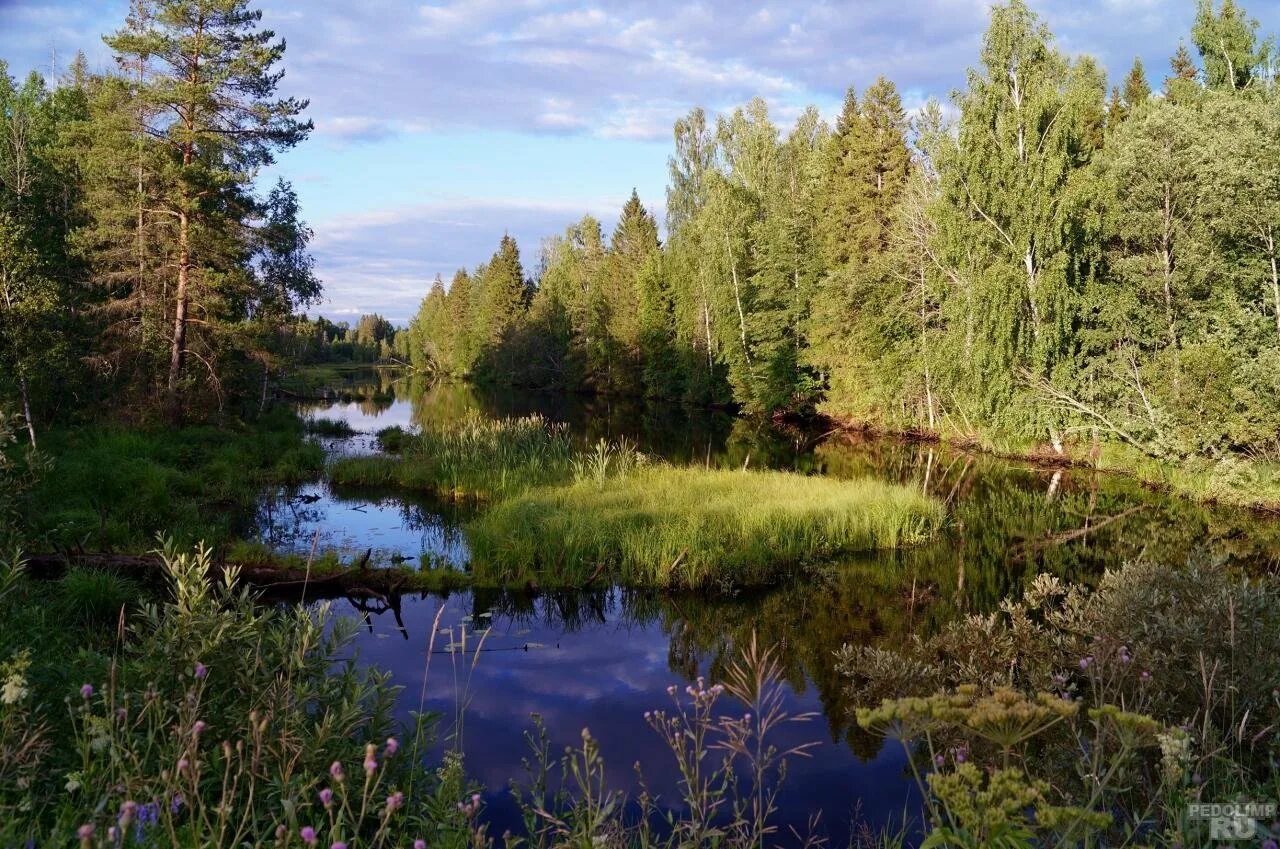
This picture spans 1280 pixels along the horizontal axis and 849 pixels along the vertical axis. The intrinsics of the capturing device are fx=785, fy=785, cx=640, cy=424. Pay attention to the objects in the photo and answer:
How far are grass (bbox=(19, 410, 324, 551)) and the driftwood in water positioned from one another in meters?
0.32

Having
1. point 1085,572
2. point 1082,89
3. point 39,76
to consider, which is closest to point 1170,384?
point 1082,89

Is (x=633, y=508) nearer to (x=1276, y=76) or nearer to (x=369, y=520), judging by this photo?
(x=369, y=520)

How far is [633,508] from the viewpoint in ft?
48.2

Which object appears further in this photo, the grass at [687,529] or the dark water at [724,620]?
the grass at [687,529]

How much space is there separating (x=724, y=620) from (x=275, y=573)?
628cm

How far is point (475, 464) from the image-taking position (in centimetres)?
2023

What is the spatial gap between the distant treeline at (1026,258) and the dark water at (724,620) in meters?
3.86

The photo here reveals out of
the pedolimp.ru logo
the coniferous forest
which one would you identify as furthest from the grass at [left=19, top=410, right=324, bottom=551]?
the pedolimp.ru logo

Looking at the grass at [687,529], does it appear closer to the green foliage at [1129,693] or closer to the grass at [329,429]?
the green foliage at [1129,693]

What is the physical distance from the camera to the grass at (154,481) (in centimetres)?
1122

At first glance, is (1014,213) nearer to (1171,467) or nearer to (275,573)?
(1171,467)

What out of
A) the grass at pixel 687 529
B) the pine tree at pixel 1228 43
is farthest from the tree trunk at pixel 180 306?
the pine tree at pixel 1228 43

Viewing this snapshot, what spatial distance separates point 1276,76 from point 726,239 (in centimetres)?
2298

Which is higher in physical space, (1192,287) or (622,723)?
(1192,287)
